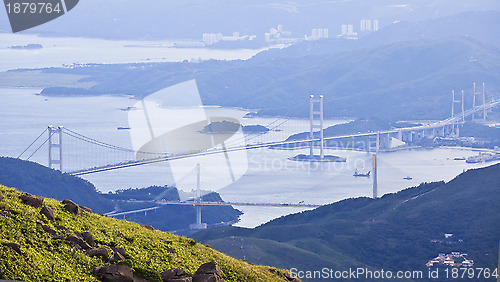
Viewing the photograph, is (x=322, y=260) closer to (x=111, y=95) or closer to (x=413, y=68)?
(x=111, y=95)

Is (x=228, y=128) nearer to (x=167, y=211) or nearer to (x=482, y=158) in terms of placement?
(x=482, y=158)

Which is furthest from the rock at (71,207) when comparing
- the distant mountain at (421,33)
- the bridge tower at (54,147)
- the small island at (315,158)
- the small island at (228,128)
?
the distant mountain at (421,33)

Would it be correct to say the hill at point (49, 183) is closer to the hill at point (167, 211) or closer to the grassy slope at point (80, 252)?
the hill at point (167, 211)

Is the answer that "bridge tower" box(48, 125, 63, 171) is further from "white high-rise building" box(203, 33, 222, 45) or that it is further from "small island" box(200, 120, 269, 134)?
"white high-rise building" box(203, 33, 222, 45)

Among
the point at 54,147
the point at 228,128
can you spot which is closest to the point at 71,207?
the point at 54,147

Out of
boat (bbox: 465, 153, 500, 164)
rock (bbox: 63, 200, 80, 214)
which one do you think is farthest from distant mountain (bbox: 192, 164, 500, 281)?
boat (bbox: 465, 153, 500, 164)

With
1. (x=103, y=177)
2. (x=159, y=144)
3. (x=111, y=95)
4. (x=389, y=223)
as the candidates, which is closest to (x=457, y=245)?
(x=389, y=223)
